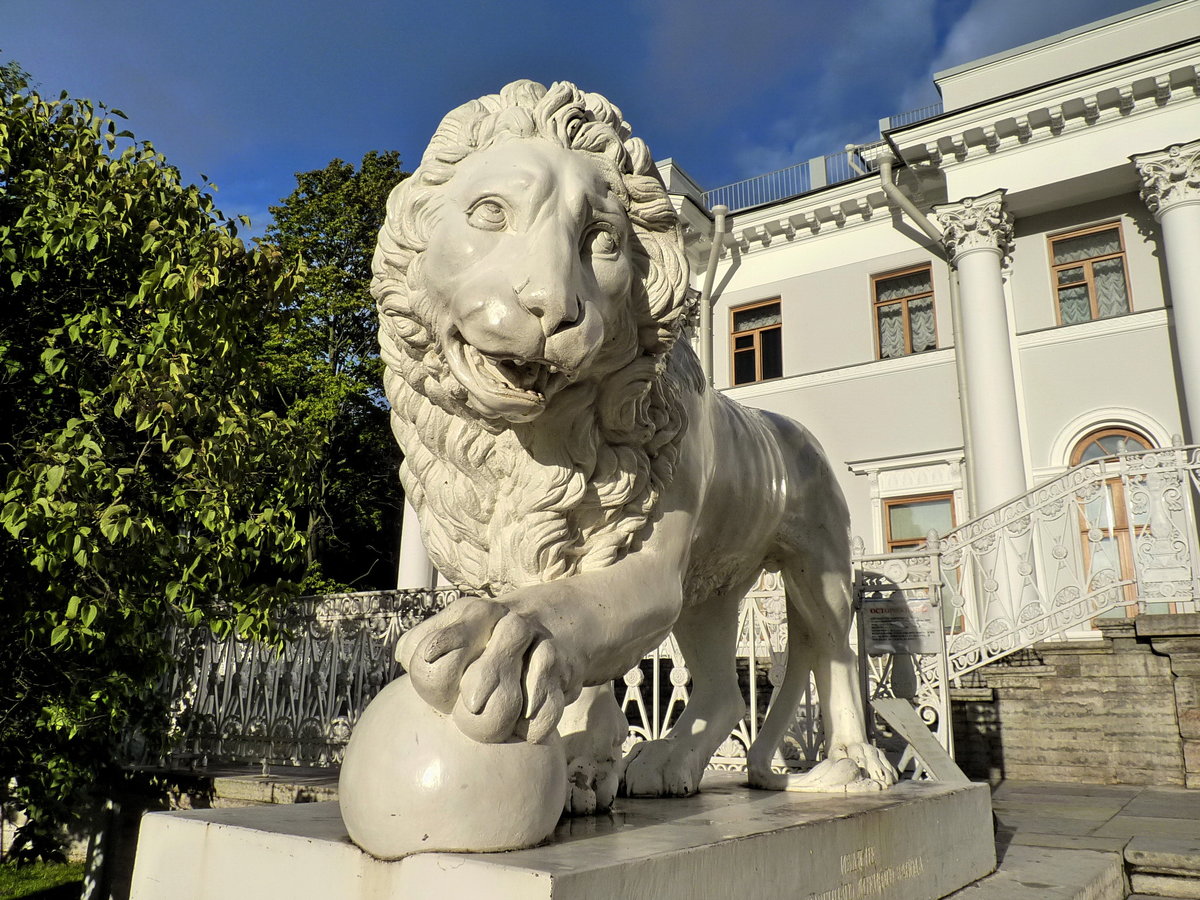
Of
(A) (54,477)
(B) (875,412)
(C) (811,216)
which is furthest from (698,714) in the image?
(C) (811,216)

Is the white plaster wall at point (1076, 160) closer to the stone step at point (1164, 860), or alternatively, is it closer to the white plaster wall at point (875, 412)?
the white plaster wall at point (875, 412)

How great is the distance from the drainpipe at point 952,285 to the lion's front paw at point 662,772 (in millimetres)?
11468

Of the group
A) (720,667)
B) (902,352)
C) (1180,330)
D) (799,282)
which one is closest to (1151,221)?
(1180,330)

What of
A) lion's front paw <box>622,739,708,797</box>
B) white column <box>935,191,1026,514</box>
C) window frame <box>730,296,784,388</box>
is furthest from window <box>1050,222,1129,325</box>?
lion's front paw <box>622,739,708,797</box>

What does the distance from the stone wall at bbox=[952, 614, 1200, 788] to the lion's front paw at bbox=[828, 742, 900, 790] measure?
4.75m

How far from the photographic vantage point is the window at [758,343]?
607 inches

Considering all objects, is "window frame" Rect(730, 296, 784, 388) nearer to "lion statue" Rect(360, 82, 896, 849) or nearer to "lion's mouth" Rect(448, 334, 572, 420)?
"lion statue" Rect(360, 82, 896, 849)

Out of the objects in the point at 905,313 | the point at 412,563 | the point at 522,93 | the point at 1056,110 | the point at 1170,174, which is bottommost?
the point at 522,93

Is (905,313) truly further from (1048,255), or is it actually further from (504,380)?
(504,380)

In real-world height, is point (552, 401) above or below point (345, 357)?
below

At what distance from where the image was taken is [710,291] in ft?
Result: 51.9

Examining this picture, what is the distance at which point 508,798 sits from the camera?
1.38 metres

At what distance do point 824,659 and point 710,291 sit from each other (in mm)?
13445

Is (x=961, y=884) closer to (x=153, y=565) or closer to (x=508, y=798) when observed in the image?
(x=508, y=798)
